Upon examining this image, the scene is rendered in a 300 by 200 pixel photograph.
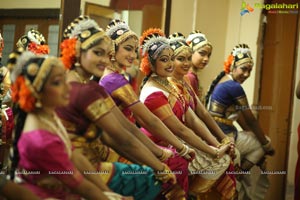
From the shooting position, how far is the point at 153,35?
404 cm

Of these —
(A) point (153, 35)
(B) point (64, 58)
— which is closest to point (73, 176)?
(B) point (64, 58)

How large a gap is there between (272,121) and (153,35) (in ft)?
8.82

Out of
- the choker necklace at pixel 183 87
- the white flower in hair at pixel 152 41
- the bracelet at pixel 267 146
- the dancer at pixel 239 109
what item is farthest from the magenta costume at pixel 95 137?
the bracelet at pixel 267 146

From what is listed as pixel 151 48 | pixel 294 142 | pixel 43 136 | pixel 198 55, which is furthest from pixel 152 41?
pixel 294 142

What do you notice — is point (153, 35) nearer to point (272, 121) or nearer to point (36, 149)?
point (36, 149)

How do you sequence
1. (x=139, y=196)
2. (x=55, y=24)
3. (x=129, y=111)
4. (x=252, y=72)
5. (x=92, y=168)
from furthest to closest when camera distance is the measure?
(x=252, y=72)
(x=55, y=24)
(x=129, y=111)
(x=139, y=196)
(x=92, y=168)

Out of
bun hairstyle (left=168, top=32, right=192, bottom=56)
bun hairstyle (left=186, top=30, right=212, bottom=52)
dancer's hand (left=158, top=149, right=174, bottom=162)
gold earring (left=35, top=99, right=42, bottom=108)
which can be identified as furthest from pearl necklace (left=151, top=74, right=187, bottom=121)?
gold earring (left=35, top=99, right=42, bottom=108)

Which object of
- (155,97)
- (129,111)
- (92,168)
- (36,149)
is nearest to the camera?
(36,149)

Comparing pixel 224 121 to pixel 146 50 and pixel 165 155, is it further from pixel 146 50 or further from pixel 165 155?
pixel 165 155

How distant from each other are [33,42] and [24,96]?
1.50 m

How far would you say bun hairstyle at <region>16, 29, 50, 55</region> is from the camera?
12.8 feet

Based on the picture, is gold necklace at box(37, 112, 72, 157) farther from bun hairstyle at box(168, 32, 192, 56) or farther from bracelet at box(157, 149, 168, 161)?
bun hairstyle at box(168, 32, 192, 56)

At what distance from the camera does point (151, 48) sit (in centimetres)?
396

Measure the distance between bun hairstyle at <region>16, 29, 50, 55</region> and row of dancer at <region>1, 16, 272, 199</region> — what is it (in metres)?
0.53
